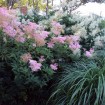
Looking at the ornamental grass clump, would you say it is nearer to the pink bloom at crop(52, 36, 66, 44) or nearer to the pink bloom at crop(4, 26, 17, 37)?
the pink bloom at crop(52, 36, 66, 44)

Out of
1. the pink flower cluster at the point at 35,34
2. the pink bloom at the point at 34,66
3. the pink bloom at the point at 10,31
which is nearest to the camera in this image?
the pink bloom at the point at 34,66

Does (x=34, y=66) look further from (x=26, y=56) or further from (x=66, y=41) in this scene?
(x=66, y=41)

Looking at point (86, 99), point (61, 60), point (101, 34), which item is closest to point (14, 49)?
point (61, 60)

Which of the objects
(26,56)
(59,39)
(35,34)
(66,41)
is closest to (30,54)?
(26,56)

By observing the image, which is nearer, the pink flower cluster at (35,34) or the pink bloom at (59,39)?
the pink flower cluster at (35,34)

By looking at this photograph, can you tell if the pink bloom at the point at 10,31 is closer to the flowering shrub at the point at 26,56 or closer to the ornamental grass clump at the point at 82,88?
the flowering shrub at the point at 26,56

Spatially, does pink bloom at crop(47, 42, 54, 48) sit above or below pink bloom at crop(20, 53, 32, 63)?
above

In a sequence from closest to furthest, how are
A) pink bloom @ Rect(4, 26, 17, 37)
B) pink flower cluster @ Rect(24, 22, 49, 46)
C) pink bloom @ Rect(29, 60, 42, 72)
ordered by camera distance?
pink bloom @ Rect(29, 60, 42, 72)
pink bloom @ Rect(4, 26, 17, 37)
pink flower cluster @ Rect(24, 22, 49, 46)

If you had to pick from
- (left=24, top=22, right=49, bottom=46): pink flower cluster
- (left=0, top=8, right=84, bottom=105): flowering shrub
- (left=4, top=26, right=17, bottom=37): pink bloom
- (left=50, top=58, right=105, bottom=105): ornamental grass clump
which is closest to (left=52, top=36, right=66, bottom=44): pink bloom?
(left=0, top=8, right=84, bottom=105): flowering shrub

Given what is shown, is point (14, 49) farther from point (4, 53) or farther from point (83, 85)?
point (83, 85)

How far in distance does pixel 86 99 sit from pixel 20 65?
813 millimetres

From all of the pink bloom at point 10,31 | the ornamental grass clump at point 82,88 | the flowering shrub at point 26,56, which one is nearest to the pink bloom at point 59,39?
the flowering shrub at point 26,56

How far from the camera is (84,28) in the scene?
457cm

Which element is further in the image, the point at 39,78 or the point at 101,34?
the point at 101,34
